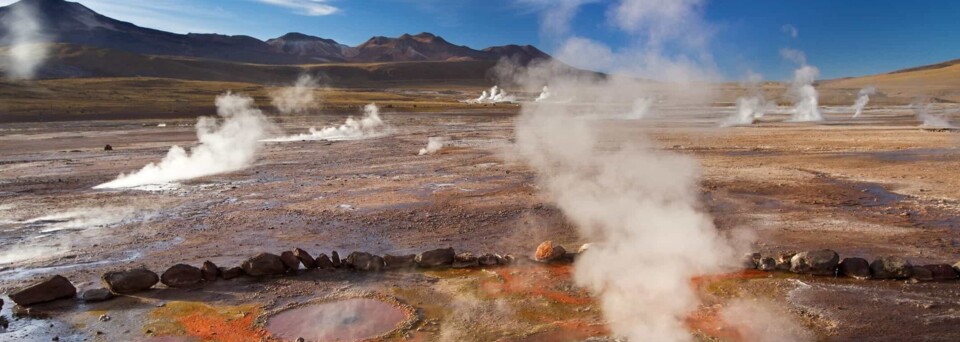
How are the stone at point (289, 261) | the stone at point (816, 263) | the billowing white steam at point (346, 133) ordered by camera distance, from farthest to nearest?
the billowing white steam at point (346, 133), the stone at point (289, 261), the stone at point (816, 263)

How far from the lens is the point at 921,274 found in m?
8.80

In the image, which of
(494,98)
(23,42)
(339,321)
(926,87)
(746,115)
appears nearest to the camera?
(339,321)

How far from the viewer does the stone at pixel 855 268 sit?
29.7 ft

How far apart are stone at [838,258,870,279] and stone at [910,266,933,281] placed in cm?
56

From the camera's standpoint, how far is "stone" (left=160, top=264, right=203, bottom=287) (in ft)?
29.9

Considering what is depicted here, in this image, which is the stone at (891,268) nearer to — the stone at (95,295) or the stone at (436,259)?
the stone at (436,259)

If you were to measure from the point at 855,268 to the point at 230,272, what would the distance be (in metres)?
9.60

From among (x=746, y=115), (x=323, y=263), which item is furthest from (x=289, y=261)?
(x=746, y=115)

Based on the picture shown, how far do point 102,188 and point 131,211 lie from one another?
178 inches

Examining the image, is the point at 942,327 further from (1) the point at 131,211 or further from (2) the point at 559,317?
(1) the point at 131,211

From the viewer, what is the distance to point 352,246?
1158 centimetres

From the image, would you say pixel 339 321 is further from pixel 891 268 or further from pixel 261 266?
pixel 891 268

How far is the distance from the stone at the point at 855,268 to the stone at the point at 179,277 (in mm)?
9867

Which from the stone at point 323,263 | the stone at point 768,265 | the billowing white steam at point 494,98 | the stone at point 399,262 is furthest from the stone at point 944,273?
the billowing white steam at point 494,98
